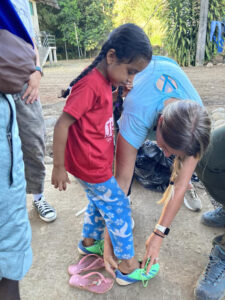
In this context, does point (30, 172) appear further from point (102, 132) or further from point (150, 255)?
point (150, 255)

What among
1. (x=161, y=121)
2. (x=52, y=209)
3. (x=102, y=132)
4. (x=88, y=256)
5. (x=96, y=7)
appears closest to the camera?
(x=161, y=121)

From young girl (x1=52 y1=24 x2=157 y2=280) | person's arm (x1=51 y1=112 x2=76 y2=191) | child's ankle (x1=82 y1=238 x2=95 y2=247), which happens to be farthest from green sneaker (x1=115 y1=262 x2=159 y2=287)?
person's arm (x1=51 y1=112 x2=76 y2=191)

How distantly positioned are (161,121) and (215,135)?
0.49 meters

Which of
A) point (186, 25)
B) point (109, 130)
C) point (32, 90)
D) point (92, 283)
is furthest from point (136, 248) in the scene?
point (186, 25)

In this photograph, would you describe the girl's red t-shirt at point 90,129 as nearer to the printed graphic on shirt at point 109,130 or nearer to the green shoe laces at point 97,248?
the printed graphic on shirt at point 109,130

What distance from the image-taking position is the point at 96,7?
20.7m

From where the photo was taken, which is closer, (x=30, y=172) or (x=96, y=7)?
(x=30, y=172)

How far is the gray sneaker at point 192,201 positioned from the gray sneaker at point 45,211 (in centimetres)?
105

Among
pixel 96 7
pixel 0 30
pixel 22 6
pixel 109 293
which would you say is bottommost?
pixel 109 293

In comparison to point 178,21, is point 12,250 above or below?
below

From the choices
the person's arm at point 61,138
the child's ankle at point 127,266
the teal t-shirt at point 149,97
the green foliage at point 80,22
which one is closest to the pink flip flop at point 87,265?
the child's ankle at point 127,266

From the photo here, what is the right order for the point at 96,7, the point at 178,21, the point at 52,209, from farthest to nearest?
1. the point at 96,7
2. the point at 178,21
3. the point at 52,209

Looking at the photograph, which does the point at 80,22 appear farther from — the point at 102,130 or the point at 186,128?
the point at 186,128

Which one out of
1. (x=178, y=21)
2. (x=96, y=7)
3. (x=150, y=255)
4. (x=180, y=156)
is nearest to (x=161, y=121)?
(x=180, y=156)
